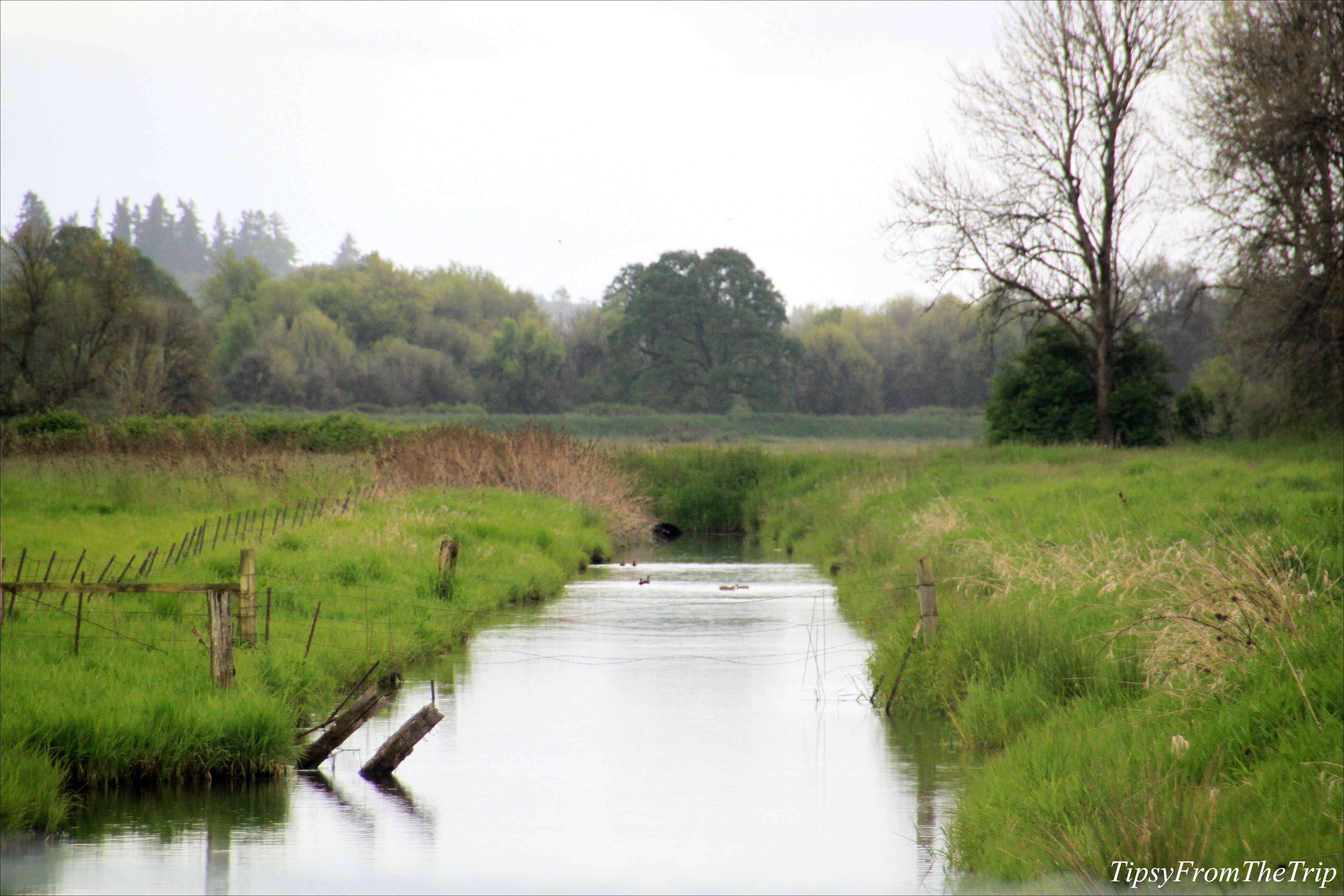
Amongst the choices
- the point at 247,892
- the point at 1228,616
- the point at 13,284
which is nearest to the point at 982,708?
the point at 1228,616

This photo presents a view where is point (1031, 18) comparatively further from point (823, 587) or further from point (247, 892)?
point (247, 892)

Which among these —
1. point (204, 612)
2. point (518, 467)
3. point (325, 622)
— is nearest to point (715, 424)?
point (518, 467)

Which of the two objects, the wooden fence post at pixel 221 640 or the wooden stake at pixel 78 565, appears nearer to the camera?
the wooden fence post at pixel 221 640

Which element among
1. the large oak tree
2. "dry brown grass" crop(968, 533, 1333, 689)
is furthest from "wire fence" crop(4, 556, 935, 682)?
the large oak tree

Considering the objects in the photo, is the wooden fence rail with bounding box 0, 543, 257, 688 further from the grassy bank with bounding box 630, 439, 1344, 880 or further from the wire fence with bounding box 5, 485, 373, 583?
the grassy bank with bounding box 630, 439, 1344, 880

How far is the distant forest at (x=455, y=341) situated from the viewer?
143 ft

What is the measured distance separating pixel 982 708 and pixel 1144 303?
190ft

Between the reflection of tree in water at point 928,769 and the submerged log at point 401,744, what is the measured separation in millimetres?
3011

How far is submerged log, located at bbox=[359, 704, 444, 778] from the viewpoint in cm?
785

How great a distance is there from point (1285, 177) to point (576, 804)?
2174 cm

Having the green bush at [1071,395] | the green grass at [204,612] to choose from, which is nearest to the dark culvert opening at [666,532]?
the green grass at [204,612]

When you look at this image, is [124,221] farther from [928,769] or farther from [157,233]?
[928,769]

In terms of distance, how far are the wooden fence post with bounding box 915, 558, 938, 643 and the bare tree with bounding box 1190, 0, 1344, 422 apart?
52.7 feet

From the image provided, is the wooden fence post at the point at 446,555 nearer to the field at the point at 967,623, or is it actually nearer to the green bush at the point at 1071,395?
the field at the point at 967,623
